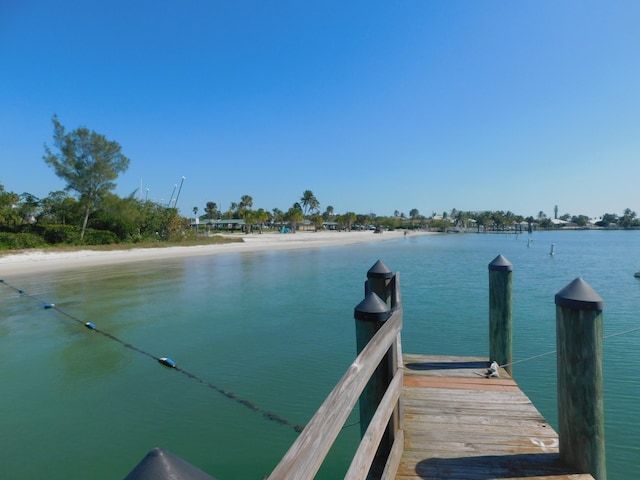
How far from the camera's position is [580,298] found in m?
2.90

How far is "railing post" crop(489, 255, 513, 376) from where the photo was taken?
17.7 ft

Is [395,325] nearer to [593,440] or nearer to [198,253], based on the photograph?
[593,440]

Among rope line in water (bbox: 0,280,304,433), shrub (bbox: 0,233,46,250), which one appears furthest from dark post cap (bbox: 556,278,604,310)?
shrub (bbox: 0,233,46,250)

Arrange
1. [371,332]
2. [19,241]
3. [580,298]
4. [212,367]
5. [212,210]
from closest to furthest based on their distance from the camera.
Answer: [371,332]
[580,298]
[212,367]
[19,241]
[212,210]

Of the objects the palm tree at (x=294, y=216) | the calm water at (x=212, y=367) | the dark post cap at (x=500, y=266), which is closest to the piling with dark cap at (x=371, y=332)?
the calm water at (x=212, y=367)

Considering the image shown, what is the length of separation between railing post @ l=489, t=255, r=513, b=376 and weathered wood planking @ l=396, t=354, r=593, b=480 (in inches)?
13.9

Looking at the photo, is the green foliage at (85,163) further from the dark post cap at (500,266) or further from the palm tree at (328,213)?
the palm tree at (328,213)

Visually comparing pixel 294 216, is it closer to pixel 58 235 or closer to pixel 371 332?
pixel 58 235

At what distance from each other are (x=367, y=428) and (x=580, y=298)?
186cm

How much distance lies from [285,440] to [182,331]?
263 inches

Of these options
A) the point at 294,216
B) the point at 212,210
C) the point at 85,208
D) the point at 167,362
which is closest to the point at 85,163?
the point at 85,208

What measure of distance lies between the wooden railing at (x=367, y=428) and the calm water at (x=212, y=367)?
2.12m

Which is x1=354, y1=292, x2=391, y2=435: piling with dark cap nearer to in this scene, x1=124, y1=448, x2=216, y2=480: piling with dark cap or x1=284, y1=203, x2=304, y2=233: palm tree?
x1=124, y1=448, x2=216, y2=480: piling with dark cap

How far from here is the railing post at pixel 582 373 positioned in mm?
2912
